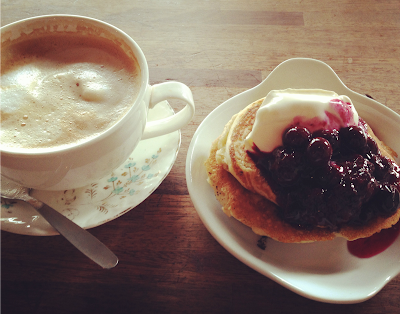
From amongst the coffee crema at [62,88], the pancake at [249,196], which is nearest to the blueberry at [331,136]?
the pancake at [249,196]

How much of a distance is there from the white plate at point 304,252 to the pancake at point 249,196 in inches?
1.7

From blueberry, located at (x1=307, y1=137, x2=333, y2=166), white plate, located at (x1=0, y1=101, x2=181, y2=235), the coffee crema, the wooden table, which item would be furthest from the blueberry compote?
the coffee crema

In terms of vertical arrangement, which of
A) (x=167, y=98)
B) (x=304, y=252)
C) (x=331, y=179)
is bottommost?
(x=304, y=252)

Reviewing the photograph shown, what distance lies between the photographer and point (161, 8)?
1.51 m

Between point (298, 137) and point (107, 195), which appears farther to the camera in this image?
point (107, 195)

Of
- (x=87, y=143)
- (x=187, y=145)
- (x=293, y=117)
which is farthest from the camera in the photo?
(x=187, y=145)

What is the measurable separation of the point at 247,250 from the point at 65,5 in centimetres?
145

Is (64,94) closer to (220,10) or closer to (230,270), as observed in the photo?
(230,270)

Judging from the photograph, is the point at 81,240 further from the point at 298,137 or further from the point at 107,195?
the point at 298,137

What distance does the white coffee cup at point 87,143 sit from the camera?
688 millimetres

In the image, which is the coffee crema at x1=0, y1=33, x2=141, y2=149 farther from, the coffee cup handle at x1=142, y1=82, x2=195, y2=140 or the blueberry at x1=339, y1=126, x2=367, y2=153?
the blueberry at x1=339, y1=126, x2=367, y2=153

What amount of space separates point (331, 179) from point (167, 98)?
0.46 m

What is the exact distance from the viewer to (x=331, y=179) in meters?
0.72

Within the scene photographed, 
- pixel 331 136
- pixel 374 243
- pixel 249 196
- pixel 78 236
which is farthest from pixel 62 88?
pixel 374 243
